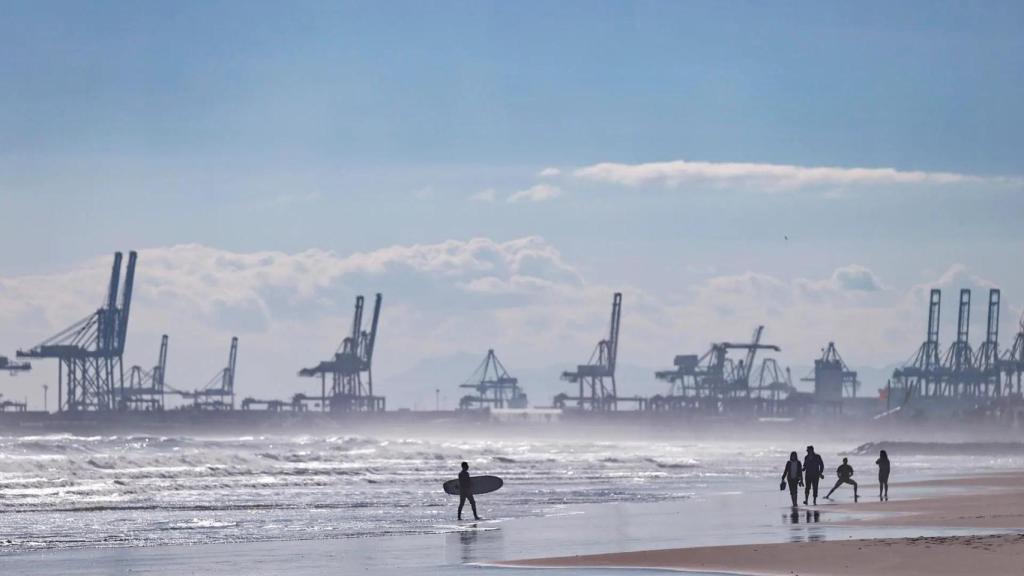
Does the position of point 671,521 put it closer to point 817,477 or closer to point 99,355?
point 817,477

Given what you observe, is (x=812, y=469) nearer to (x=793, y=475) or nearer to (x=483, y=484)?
(x=793, y=475)

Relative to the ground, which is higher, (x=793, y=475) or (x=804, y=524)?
(x=793, y=475)

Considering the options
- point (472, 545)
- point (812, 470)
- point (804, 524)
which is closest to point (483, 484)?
point (812, 470)

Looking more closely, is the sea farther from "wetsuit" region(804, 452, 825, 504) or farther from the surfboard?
"wetsuit" region(804, 452, 825, 504)

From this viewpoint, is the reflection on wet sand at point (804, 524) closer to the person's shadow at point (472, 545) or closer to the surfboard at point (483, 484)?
the person's shadow at point (472, 545)

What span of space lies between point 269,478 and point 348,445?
2510 inches

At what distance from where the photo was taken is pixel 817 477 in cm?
3581

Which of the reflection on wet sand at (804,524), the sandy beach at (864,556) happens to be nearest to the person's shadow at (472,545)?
the sandy beach at (864,556)

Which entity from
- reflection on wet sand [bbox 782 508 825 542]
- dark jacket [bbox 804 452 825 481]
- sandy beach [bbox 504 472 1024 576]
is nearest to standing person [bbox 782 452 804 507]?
dark jacket [bbox 804 452 825 481]

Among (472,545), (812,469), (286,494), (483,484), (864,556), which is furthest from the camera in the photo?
(286,494)

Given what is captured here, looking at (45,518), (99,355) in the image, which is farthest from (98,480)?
(99,355)

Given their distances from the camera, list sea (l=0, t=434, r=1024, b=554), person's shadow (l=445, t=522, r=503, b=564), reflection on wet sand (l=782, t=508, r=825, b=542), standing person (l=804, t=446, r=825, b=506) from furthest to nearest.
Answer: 1. standing person (l=804, t=446, r=825, b=506)
2. sea (l=0, t=434, r=1024, b=554)
3. reflection on wet sand (l=782, t=508, r=825, b=542)
4. person's shadow (l=445, t=522, r=503, b=564)

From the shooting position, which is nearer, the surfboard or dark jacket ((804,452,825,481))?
dark jacket ((804,452,825,481))

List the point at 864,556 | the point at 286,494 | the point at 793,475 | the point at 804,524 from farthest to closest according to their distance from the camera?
the point at 286,494 < the point at 793,475 < the point at 804,524 < the point at 864,556
